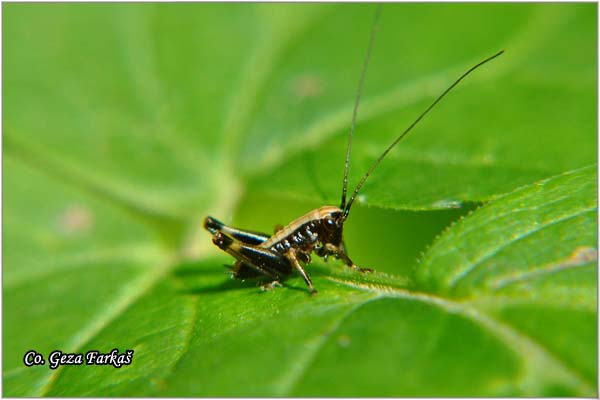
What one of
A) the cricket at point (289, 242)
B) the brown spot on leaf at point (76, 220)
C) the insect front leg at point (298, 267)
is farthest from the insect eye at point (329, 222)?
the brown spot on leaf at point (76, 220)

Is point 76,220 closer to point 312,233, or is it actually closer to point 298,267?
point 312,233

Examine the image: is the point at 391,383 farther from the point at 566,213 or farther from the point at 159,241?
the point at 159,241

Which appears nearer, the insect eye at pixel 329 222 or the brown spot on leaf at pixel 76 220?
the insect eye at pixel 329 222

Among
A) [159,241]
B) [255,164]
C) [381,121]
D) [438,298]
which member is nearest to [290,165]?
[255,164]

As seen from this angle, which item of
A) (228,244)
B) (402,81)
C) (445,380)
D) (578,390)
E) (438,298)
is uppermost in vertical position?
(402,81)

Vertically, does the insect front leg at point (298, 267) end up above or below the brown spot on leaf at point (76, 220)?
below

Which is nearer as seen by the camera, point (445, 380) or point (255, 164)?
point (445, 380)

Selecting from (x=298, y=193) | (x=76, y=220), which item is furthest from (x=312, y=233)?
(x=76, y=220)

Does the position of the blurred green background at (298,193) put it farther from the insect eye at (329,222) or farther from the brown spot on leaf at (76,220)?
the insect eye at (329,222)
